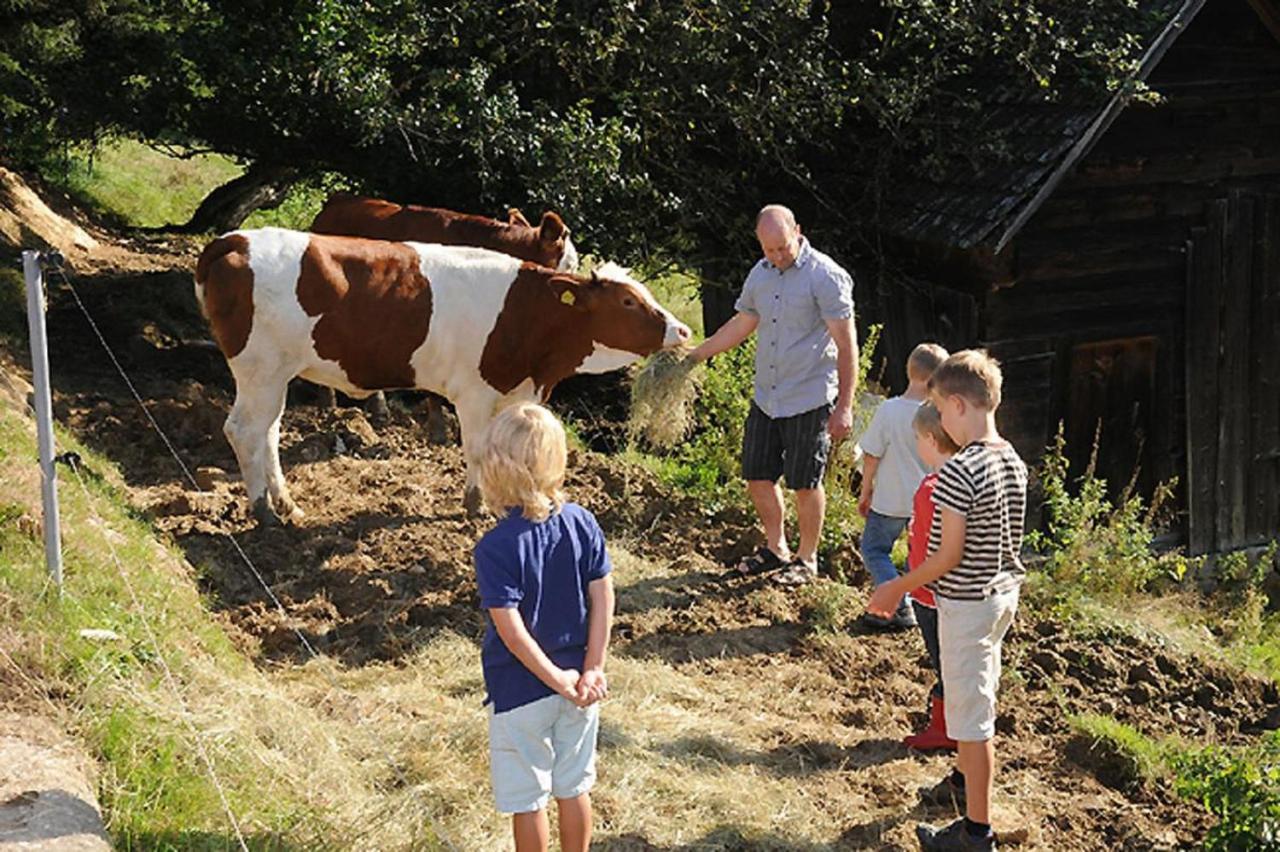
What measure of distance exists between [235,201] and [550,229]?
8.26 m

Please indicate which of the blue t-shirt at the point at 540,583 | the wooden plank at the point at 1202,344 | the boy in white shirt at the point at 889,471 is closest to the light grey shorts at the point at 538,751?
the blue t-shirt at the point at 540,583

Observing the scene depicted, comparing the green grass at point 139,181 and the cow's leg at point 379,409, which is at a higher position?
the green grass at point 139,181

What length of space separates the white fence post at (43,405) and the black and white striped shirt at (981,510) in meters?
3.23

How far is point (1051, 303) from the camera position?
11.8 metres

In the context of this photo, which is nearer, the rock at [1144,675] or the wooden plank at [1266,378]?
the rock at [1144,675]

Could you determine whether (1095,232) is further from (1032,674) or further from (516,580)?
(516,580)

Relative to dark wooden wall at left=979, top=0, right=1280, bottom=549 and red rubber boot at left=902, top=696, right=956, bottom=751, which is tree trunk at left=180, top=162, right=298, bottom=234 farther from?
red rubber boot at left=902, top=696, right=956, bottom=751

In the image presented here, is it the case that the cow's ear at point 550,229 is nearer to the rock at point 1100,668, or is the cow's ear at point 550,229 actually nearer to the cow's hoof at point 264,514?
the cow's hoof at point 264,514

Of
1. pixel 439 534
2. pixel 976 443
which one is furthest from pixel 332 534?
pixel 976 443

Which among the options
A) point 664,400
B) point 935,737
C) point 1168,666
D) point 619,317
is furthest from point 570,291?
point 1168,666

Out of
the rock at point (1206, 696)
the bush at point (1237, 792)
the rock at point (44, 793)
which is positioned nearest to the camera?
the rock at point (44, 793)

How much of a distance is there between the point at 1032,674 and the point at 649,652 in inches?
74.5

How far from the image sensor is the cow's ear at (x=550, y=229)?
1038 centimetres

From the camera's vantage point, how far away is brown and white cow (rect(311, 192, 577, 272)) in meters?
10.4
